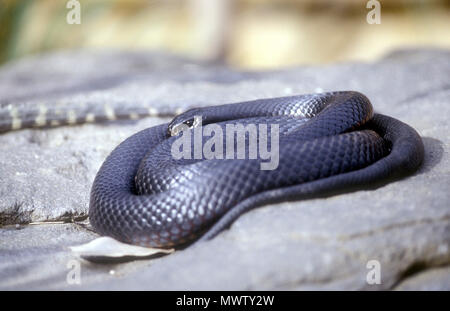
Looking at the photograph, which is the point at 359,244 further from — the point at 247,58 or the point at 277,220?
the point at 247,58

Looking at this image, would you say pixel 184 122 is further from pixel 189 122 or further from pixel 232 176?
pixel 232 176

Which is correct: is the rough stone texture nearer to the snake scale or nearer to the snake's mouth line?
the snake scale

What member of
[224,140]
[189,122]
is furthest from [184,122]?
[224,140]

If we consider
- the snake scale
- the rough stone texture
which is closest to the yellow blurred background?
the rough stone texture

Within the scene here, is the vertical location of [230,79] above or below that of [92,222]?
above

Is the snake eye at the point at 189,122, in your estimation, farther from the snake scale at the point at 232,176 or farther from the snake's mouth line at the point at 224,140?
the snake scale at the point at 232,176

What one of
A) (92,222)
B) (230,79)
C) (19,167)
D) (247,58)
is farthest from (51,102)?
(247,58)

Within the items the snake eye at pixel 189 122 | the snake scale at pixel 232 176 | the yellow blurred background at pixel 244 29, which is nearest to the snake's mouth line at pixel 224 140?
the snake scale at pixel 232 176
